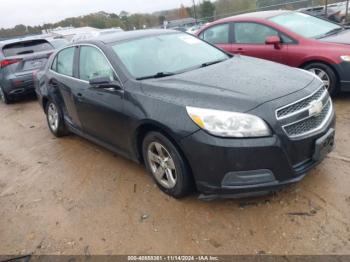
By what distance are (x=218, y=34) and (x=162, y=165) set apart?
4351mm

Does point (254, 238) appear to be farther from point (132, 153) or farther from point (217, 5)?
point (217, 5)

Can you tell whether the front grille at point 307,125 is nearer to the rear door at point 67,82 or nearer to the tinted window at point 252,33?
the rear door at point 67,82

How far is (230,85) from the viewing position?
10.2ft

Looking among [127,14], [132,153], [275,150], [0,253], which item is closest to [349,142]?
[275,150]

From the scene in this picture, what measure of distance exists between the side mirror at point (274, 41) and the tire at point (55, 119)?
3537 mm

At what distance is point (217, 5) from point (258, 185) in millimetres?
32498

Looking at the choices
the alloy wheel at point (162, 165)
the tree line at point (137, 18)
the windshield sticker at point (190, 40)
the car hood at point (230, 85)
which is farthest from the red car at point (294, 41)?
the tree line at point (137, 18)

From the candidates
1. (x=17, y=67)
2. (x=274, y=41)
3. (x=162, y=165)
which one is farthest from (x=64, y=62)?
(x=17, y=67)

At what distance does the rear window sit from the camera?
8562mm

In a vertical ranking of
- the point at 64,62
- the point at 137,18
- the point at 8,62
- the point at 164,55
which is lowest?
the point at 137,18

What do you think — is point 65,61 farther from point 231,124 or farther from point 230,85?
point 231,124

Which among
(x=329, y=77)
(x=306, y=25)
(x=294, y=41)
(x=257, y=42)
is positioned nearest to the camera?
(x=329, y=77)

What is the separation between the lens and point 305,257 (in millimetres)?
2518

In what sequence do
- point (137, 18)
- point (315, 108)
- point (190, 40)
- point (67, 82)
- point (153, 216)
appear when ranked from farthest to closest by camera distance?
point (137, 18), point (67, 82), point (190, 40), point (153, 216), point (315, 108)
